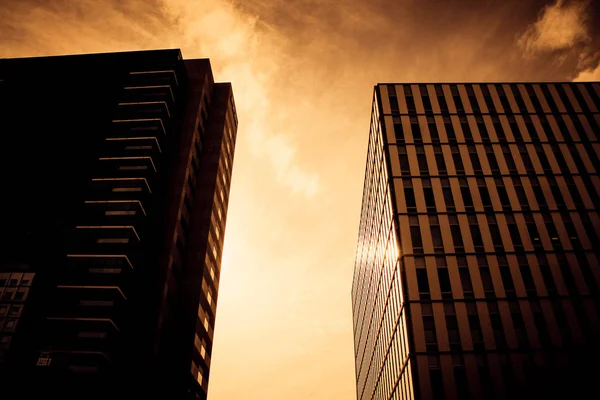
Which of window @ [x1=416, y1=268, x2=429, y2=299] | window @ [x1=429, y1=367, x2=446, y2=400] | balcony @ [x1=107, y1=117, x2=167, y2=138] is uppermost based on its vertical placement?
balcony @ [x1=107, y1=117, x2=167, y2=138]

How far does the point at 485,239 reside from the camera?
39.9 meters

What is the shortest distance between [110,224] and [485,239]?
3968 centimetres

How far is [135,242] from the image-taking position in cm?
4738

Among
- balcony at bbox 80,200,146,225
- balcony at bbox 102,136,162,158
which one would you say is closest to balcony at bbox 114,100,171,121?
balcony at bbox 102,136,162,158

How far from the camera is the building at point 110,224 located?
4191 centimetres

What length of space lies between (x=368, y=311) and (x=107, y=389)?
3787 centimetres

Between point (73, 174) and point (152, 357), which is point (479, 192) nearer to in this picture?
point (152, 357)

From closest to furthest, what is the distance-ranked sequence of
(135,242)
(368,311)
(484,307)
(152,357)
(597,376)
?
1. (597,376)
2. (484,307)
3. (152,357)
4. (135,242)
5. (368,311)

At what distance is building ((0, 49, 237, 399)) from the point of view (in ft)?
137

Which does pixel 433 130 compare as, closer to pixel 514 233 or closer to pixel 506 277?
pixel 514 233

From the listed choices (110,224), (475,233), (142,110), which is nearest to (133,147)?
(142,110)

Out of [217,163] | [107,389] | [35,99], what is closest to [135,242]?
[107,389]

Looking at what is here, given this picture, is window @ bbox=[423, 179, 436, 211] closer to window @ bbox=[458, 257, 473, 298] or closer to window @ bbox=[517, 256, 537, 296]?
window @ bbox=[458, 257, 473, 298]

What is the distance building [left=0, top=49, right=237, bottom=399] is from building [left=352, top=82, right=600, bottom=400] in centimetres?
2398
